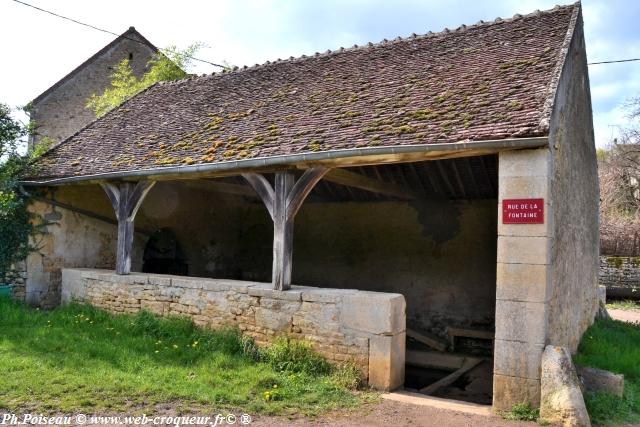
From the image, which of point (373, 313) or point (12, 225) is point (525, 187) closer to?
point (373, 313)

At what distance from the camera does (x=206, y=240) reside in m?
10.9

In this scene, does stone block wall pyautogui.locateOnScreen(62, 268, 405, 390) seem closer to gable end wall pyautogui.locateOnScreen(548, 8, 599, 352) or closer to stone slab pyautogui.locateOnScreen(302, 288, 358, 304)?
stone slab pyautogui.locateOnScreen(302, 288, 358, 304)

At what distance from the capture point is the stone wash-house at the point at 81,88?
51.6 ft

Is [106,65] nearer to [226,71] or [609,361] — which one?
[226,71]

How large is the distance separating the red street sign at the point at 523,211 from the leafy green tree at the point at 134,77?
13432 millimetres

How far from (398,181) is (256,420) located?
5366 mm

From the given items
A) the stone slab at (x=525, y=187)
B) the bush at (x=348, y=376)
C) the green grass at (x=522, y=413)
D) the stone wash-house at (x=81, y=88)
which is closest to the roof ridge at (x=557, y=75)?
the stone slab at (x=525, y=187)

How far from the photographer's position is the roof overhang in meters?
4.56

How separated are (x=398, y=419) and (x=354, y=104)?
3945 mm

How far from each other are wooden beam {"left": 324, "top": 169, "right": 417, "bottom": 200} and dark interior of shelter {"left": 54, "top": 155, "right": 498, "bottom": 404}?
0.08 feet

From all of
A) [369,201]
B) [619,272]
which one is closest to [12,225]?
[369,201]

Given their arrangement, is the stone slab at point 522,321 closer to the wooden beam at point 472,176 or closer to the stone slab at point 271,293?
the stone slab at point 271,293

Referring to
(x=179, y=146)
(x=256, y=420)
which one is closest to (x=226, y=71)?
(x=179, y=146)

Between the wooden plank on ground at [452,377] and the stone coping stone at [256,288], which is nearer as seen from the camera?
the stone coping stone at [256,288]
